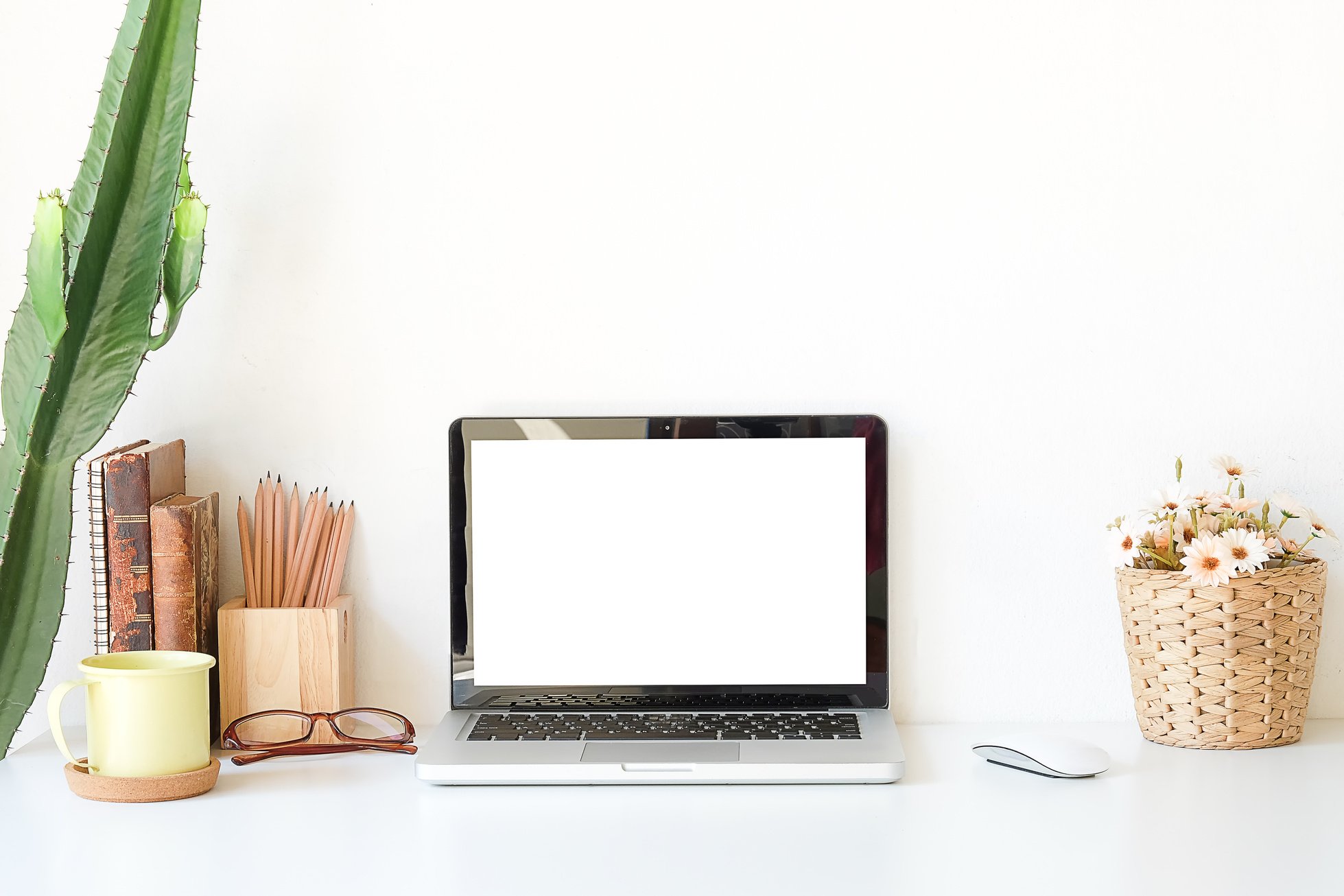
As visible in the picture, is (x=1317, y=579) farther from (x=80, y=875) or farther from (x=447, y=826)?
(x=80, y=875)

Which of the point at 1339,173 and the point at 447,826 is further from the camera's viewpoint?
the point at 1339,173

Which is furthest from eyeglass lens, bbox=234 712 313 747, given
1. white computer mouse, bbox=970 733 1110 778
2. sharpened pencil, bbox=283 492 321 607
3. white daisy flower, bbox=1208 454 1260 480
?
white daisy flower, bbox=1208 454 1260 480

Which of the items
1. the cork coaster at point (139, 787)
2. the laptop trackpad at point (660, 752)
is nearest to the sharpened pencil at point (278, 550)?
the cork coaster at point (139, 787)

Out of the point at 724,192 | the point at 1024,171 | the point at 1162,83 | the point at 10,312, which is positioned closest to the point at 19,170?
the point at 10,312

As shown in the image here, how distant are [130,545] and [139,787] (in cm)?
23

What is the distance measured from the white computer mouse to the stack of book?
737 mm

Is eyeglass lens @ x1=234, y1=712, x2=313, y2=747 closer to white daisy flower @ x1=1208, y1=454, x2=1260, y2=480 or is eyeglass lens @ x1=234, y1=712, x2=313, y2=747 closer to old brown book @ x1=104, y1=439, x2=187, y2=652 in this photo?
old brown book @ x1=104, y1=439, x2=187, y2=652

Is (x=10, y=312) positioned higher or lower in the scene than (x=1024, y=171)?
lower

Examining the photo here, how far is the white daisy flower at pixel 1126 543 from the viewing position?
101 centimetres

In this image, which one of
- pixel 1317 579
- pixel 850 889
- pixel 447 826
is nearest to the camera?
pixel 850 889

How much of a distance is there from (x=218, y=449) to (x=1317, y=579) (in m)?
1.07

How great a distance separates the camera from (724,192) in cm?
110

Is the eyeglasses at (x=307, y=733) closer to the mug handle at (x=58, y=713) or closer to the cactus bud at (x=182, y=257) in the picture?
the mug handle at (x=58, y=713)

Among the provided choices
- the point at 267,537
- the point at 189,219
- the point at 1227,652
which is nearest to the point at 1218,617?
the point at 1227,652
